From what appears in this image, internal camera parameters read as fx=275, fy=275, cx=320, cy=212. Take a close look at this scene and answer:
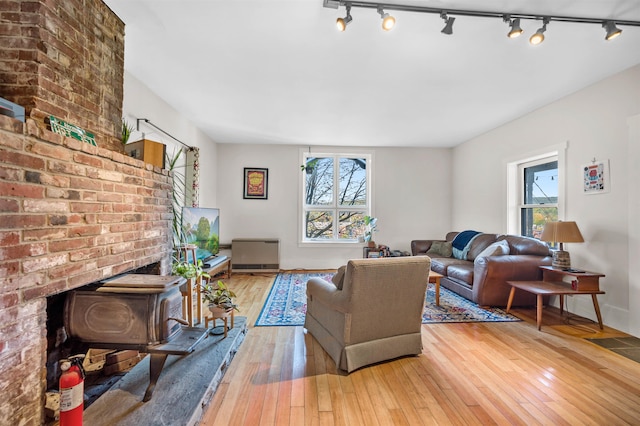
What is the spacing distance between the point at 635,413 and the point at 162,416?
105 inches

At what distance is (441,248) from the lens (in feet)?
16.1

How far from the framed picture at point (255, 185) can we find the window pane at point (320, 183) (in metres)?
0.88

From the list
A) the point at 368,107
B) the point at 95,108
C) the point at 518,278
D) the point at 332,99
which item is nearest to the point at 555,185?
the point at 518,278

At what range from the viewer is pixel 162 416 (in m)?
1.44

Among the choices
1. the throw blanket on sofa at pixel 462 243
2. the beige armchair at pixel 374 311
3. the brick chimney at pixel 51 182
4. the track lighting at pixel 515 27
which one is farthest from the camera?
the throw blanket on sofa at pixel 462 243

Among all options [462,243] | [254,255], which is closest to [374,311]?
[462,243]

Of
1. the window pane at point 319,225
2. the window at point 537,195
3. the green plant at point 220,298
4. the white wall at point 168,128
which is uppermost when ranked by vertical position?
the white wall at point 168,128

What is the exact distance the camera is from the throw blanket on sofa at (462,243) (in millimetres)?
4449

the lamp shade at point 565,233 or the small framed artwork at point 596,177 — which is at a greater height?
the small framed artwork at point 596,177

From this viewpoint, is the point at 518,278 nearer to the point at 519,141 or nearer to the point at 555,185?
the point at 555,185

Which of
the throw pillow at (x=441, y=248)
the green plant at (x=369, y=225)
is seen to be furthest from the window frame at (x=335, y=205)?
the throw pillow at (x=441, y=248)

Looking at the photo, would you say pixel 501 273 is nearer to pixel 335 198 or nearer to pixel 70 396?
pixel 335 198

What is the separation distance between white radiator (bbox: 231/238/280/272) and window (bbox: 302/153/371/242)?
2.60 ft

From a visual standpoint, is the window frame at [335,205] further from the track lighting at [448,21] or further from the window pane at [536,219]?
the track lighting at [448,21]
